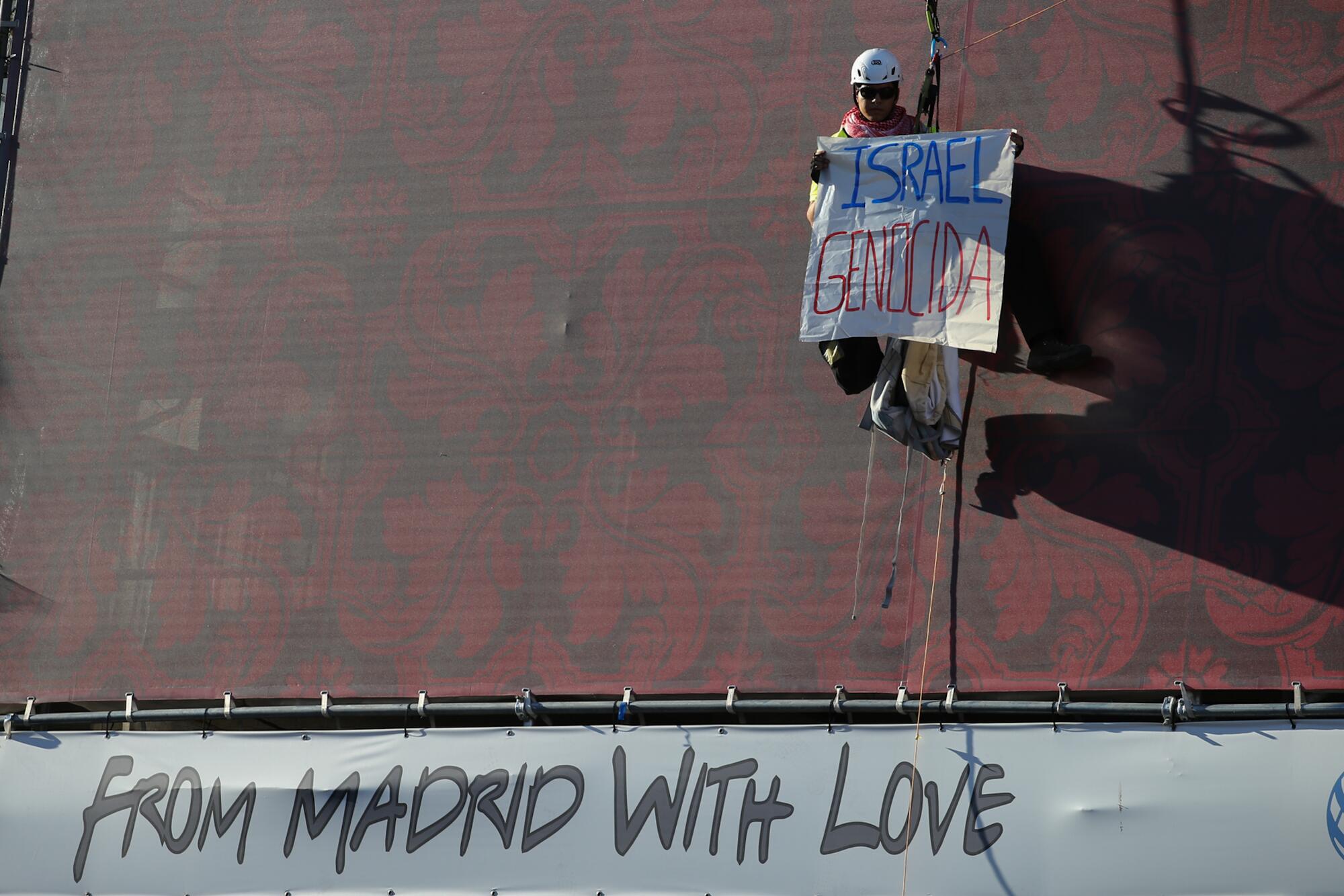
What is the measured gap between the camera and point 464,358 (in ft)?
17.5

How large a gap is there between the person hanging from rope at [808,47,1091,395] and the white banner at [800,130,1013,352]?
0.11m

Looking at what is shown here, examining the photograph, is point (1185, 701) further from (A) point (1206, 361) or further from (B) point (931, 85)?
(B) point (931, 85)

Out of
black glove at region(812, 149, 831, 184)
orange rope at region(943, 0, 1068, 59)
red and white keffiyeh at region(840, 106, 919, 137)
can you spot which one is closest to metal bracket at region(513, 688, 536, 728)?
black glove at region(812, 149, 831, 184)

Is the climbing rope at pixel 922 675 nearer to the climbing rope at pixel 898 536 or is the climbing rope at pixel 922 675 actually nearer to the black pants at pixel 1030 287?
the climbing rope at pixel 898 536

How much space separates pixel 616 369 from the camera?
17.1 ft

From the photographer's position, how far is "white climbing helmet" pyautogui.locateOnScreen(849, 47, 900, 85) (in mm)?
4844

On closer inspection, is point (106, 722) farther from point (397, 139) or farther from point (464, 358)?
point (397, 139)

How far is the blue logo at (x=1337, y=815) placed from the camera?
13.7ft

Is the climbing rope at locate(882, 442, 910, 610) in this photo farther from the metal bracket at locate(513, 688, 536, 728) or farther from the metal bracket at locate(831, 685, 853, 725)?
the metal bracket at locate(513, 688, 536, 728)

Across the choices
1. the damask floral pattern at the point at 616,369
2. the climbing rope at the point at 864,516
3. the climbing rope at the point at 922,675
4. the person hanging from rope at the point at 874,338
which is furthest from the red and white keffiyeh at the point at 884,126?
the climbing rope at the point at 922,675

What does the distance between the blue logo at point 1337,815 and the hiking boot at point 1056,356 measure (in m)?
1.33

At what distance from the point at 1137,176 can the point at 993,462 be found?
957mm

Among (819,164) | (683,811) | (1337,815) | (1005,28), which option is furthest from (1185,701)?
(1005,28)

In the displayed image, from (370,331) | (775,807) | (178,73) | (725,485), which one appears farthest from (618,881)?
(178,73)
